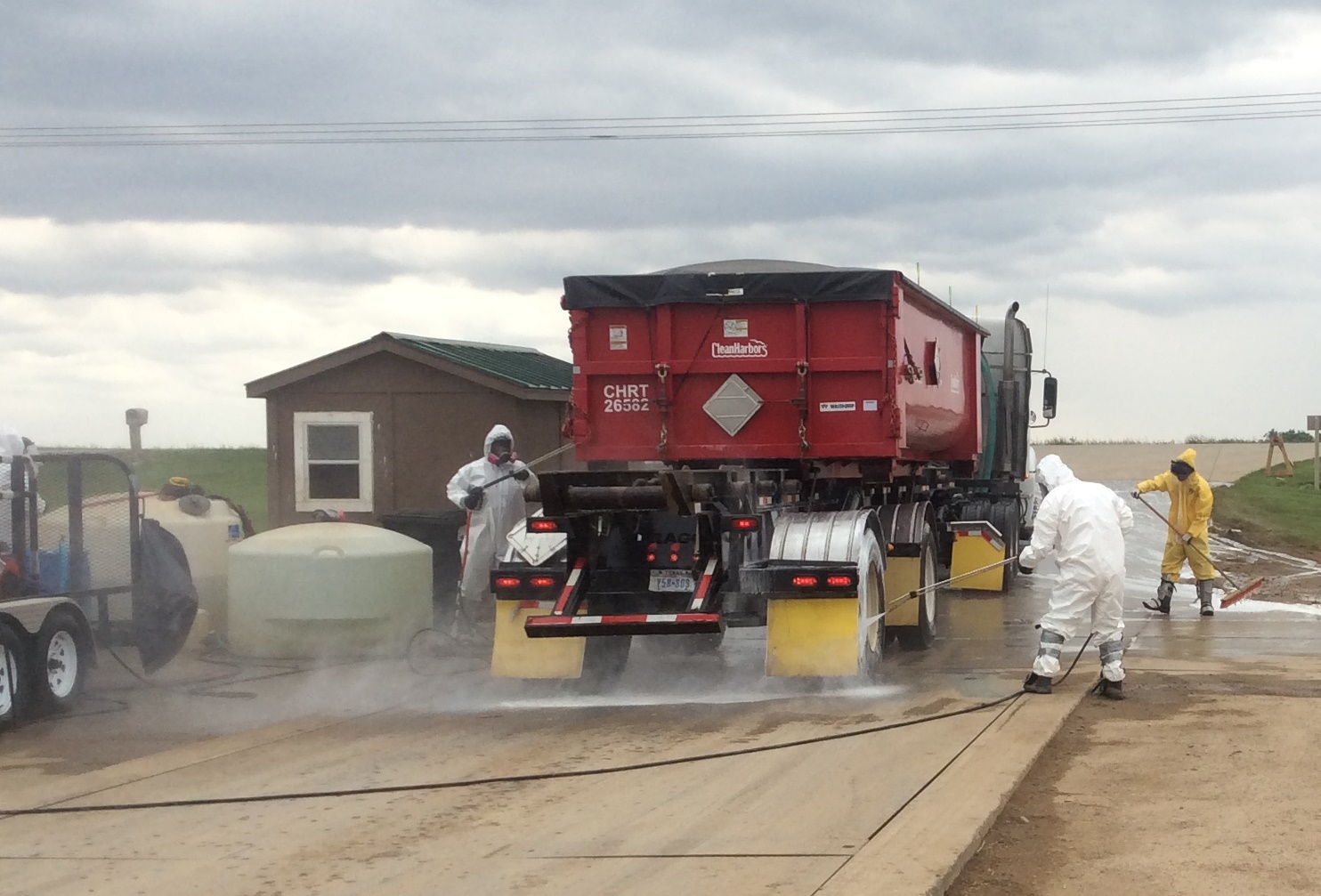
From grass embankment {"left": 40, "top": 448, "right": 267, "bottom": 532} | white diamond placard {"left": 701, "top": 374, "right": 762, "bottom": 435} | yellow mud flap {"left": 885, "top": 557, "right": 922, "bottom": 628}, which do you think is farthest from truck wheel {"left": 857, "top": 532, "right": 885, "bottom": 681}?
grass embankment {"left": 40, "top": 448, "right": 267, "bottom": 532}

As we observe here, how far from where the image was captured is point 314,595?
14508mm

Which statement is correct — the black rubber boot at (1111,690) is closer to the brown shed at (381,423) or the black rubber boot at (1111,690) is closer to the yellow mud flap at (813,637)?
the yellow mud flap at (813,637)

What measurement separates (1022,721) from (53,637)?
6376mm

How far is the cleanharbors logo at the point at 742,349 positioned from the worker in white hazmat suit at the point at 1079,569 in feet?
8.15

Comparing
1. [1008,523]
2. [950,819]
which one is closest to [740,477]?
[950,819]

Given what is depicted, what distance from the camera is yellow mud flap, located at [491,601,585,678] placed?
1173cm

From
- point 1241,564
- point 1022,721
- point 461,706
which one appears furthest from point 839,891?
point 1241,564

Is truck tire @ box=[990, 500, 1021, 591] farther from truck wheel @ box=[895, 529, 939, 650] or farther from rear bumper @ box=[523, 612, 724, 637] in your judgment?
rear bumper @ box=[523, 612, 724, 637]

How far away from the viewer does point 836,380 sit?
12828 mm

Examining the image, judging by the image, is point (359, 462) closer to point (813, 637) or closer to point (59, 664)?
point (59, 664)

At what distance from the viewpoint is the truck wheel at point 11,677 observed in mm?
10664

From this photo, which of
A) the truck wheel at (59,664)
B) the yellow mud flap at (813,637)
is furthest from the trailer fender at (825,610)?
the truck wheel at (59,664)

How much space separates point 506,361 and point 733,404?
30.5ft

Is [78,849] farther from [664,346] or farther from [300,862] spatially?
[664,346]
